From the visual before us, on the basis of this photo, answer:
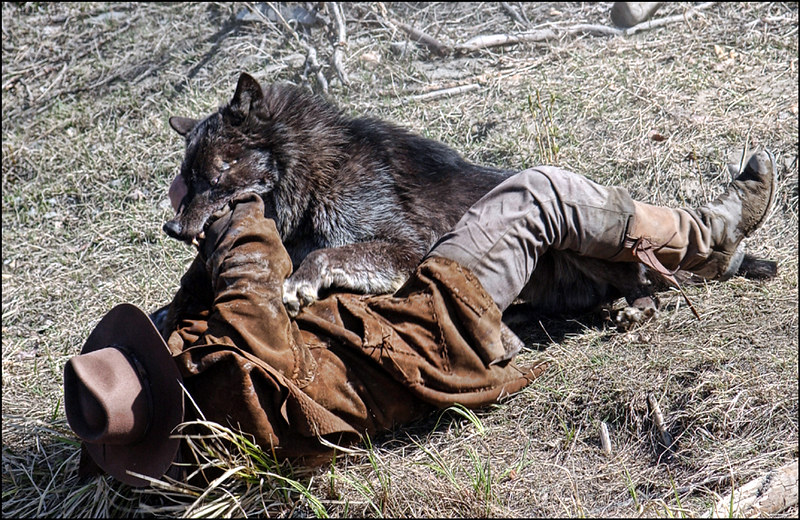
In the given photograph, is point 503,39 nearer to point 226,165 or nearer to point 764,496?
point 226,165

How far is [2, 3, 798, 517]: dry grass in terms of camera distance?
3182 millimetres

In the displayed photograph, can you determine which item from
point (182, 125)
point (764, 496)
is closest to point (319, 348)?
point (764, 496)

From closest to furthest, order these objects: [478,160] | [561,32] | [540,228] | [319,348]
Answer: [319,348] < [540,228] < [478,160] < [561,32]

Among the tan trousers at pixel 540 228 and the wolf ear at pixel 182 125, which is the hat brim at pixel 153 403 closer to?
the tan trousers at pixel 540 228

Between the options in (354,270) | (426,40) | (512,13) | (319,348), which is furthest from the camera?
(512,13)

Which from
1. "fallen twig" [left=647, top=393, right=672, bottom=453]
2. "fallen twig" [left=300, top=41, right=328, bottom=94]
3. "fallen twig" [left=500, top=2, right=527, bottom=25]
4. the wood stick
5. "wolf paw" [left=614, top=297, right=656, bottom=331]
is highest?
"fallen twig" [left=500, top=2, right=527, bottom=25]

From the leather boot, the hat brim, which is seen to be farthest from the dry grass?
the leather boot

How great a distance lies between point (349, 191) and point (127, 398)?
1.93m

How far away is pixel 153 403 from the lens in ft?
9.93

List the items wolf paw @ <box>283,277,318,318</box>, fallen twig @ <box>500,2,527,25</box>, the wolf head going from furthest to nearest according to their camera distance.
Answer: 1. fallen twig @ <box>500,2,527,25</box>
2. the wolf head
3. wolf paw @ <box>283,277,318,318</box>

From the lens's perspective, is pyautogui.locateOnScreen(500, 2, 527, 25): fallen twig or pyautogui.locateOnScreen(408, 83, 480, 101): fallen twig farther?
pyautogui.locateOnScreen(500, 2, 527, 25): fallen twig

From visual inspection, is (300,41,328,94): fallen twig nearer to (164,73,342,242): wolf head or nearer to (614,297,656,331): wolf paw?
(164,73,342,242): wolf head

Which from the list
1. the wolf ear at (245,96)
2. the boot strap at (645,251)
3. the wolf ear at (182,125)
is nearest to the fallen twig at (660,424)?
the boot strap at (645,251)

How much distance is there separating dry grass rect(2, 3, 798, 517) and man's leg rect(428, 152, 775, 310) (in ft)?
1.47
